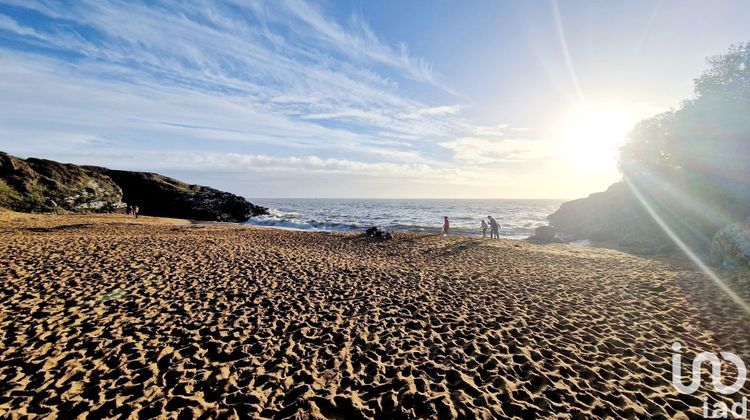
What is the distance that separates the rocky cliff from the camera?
34.6 metres

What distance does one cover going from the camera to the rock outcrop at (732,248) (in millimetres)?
14898

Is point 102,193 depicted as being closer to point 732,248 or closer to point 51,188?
point 51,188

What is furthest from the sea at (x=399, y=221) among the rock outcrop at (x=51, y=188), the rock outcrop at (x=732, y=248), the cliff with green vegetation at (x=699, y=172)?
the rock outcrop at (x=51, y=188)

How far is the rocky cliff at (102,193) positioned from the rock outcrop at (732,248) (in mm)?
55098

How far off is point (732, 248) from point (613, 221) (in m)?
23.1

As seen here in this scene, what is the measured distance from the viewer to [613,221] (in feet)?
120

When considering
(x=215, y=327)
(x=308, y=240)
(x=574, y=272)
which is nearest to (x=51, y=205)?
(x=308, y=240)

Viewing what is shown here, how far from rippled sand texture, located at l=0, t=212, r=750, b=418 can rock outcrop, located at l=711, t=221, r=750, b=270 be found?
3279 mm

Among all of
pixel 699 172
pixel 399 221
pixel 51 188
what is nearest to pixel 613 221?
pixel 699 172

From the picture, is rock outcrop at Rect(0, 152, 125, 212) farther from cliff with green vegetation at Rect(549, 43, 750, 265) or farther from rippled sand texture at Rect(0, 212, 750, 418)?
cliff with green vegetation at Rect(549, 43, 750, 265)

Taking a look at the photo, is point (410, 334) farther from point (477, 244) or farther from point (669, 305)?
point (477, 244)

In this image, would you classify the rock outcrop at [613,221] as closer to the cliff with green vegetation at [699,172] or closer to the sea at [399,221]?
the cliff with green vegetation at [699,172]

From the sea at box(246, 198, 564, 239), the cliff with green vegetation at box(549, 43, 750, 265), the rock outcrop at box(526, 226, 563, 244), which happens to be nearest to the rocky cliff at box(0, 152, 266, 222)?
the sea at box(246, 198, 564, 239)

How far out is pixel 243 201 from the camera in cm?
5562
